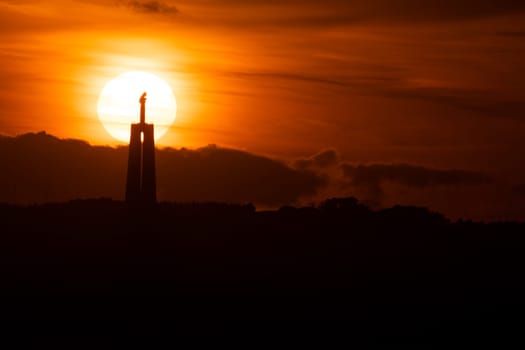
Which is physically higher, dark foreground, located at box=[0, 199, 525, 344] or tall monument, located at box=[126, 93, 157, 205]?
tall monument, located at box=[126, 93, 157, 205]

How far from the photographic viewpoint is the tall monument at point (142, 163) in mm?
53281

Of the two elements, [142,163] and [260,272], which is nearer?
[142,163]

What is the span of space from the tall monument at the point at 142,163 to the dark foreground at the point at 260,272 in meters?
1.55

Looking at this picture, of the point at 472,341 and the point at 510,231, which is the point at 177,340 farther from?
the point at 510,231

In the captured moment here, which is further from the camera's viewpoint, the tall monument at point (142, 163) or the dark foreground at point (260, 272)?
the tall monument at point (142, 163)

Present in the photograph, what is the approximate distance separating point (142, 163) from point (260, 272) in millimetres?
7600

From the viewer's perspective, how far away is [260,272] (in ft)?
182

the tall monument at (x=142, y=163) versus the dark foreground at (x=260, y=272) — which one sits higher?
the tall monument at (x=142, y=163)

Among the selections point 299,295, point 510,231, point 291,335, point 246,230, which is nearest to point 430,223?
point 510,231

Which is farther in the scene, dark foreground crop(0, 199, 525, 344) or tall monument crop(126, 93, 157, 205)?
tall monument crop(126, 93, 157, 205)

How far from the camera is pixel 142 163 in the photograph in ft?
176

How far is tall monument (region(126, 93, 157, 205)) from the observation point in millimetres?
53281

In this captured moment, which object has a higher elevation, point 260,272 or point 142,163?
point 142,163

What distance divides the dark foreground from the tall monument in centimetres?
155
